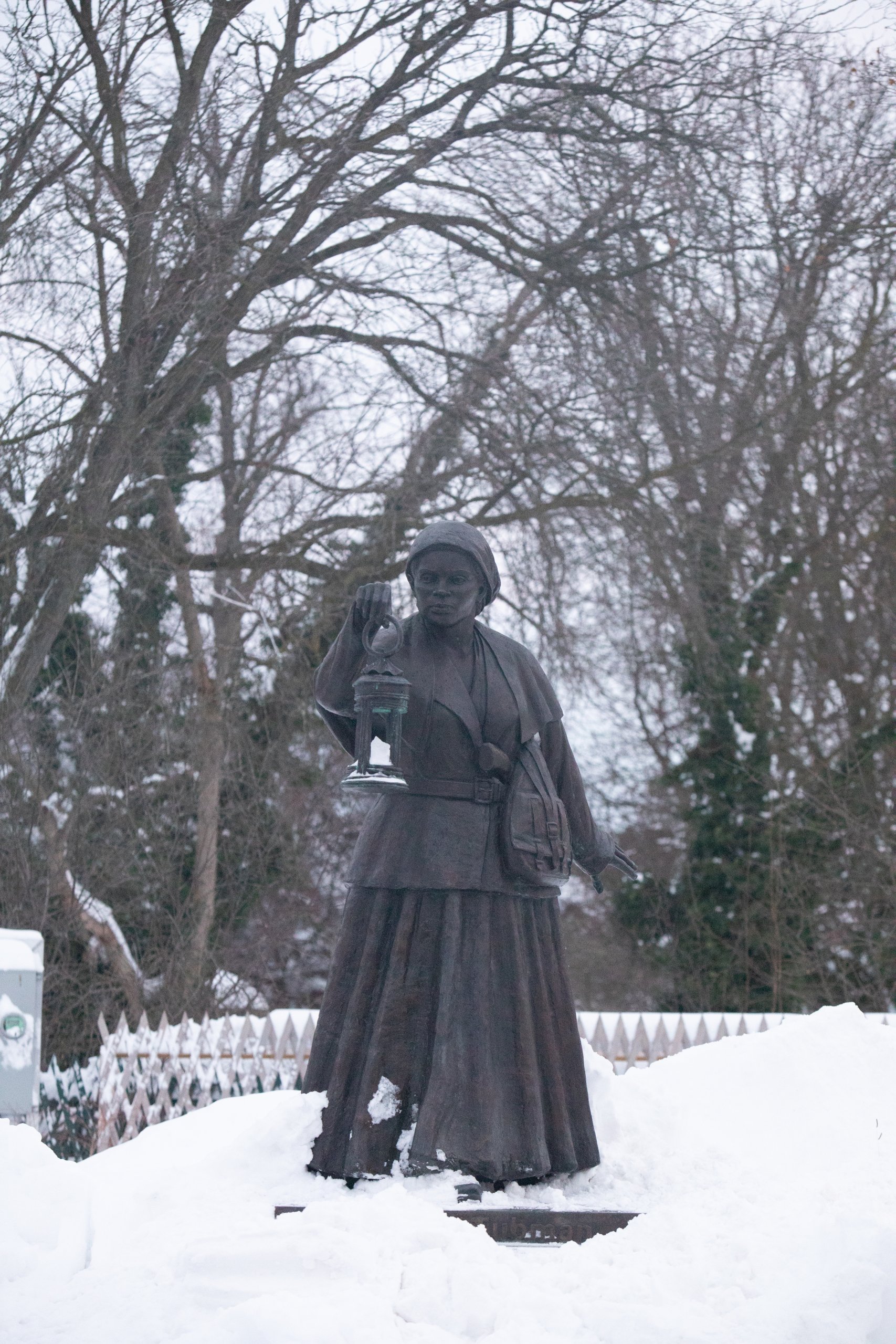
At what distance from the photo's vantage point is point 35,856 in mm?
10797

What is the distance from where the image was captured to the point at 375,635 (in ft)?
15.4

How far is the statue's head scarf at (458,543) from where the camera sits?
4.86 meters

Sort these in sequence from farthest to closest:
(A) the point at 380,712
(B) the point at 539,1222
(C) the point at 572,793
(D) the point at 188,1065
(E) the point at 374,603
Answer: (D) the point at 188,1065 → (C) the point at 572,793 → (E) the point at 374,603 → (A) the point at 380,712 → (B) the point at 539,1222

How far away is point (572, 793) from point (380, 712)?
995 millimetres

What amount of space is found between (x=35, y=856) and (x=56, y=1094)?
2023 millimetres

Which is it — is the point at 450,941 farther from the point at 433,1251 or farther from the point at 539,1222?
the point at 433,1251

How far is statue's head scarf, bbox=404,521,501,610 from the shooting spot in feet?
15.9

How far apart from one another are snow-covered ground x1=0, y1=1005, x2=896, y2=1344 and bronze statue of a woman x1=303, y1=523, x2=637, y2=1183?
5.8 inches

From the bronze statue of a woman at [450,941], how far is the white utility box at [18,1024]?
7.50 ft

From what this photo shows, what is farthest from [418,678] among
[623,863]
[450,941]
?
[623,863]

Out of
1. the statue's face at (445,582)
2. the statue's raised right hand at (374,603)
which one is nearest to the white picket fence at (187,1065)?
the statue's face at (445,582)

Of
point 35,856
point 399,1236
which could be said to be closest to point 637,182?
point 35,856

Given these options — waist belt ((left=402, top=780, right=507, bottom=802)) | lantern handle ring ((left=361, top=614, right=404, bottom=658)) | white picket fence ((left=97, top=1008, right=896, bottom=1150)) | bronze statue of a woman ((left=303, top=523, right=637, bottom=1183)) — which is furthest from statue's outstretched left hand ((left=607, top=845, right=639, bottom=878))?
white picket fence ((left=97, top=1008, right=896, bottom=1150))

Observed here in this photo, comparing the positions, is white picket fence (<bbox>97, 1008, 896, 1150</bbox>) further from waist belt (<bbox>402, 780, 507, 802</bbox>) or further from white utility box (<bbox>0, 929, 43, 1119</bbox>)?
waist belt (<bbox>402, 780, 507, 802</bbox>)
